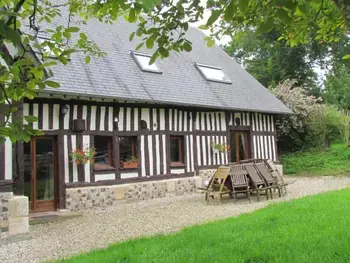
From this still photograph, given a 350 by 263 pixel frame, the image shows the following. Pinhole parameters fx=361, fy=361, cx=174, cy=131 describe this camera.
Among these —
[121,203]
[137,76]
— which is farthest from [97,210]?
[137,76]

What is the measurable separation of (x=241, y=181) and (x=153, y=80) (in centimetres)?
398

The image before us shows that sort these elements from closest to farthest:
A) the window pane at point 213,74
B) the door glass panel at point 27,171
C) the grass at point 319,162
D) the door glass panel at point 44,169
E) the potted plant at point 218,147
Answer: the door glass panel at point 27,171 < the door glass panel at point 44,169 < the potted plant at point 218,147 < the window pane at point 213,74 < the grass at point 319,162

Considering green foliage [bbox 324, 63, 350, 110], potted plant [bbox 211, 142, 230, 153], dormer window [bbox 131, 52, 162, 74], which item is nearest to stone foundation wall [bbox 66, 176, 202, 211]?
potted plant [bbox 211, 142, 230, 153]

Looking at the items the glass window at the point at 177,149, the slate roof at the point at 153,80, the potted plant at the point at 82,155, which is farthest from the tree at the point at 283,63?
the potted plant at the point at 82,155

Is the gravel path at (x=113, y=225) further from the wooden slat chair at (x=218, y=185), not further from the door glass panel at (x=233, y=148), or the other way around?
the door glass panel at (x=233, y=148)

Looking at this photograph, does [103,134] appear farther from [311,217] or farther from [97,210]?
[311,217]

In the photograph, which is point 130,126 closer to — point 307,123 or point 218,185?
point 218,185

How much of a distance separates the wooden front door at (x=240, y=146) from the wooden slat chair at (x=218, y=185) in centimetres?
394

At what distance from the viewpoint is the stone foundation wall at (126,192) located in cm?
850

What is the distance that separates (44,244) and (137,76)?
6009 mm

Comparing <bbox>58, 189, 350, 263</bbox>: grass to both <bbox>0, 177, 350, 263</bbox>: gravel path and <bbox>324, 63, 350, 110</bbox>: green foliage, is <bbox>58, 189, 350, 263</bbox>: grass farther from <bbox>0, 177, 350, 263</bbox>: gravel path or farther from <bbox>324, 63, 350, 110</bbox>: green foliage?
<bbox>324, 63, 350, 110</bbox>: green foliage

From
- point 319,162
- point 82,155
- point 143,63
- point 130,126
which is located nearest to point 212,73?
point 143,63

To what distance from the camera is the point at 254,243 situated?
166 inches

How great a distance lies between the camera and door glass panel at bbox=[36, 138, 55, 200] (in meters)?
8.21
